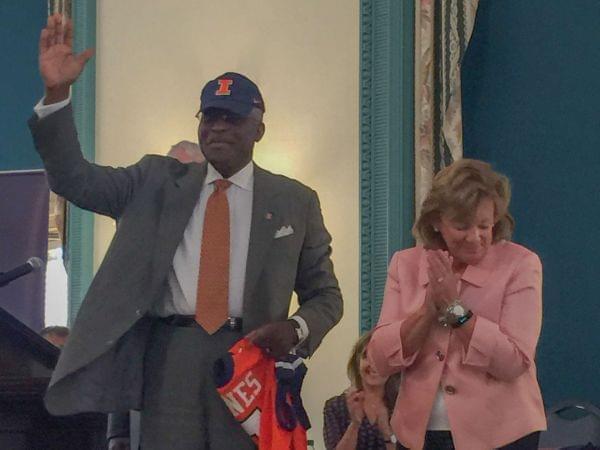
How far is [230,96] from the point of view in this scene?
259 centimetres

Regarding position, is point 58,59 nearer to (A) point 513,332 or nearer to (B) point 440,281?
(B) point 440,281

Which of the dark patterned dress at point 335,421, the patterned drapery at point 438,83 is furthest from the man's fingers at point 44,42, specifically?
the patterned drapery at point 438,83

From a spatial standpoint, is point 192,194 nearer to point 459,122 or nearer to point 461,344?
point 461,344

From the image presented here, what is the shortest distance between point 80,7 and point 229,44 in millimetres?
944

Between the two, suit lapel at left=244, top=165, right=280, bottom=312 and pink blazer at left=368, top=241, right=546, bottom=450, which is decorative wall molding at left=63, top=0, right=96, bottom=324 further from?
pink blazer at left=368, top=241, right=546, bottom=450

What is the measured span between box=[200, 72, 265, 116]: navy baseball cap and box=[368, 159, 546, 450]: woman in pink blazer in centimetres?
52

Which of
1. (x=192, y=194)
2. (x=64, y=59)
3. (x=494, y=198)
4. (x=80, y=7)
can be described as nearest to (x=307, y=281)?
(x=192, y=194)

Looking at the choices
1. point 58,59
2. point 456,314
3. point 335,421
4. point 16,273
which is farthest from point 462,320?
point 335,421

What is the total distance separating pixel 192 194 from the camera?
2.56 meters

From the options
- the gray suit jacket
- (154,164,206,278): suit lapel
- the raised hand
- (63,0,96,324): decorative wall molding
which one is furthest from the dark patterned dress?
(63,0,96,324): decorative wall molding

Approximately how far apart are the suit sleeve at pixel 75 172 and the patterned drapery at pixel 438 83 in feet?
7.80

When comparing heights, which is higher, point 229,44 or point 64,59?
point 229,44

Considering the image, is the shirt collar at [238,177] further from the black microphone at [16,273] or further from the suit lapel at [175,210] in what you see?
the black microphone at [16,273]

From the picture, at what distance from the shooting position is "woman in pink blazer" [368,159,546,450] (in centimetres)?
227
